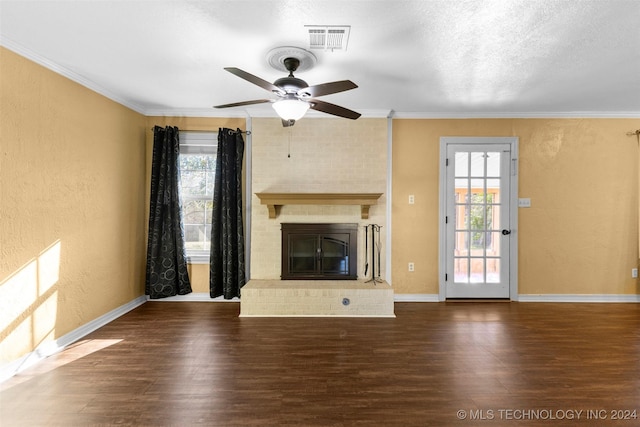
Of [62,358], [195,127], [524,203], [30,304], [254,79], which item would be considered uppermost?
[195,127]

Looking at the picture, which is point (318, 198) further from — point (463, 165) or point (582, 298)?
point (582, 298)

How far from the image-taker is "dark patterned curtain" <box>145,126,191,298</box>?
3842 mm

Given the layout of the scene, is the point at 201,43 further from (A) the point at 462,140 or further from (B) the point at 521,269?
(B) the point at 521,269

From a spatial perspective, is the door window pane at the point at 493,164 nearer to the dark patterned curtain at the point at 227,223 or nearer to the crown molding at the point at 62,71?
the dark patterned curtain at the point at 227,223

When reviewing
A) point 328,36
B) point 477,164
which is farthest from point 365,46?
point 477,164

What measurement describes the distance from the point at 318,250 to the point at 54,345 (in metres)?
2.68

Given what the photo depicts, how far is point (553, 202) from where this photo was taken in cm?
401

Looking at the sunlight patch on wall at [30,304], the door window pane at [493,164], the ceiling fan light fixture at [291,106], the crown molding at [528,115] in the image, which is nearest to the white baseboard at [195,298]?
the sunlight patch on wall at [30,304]

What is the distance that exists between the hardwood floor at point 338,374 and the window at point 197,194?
41.4 inches

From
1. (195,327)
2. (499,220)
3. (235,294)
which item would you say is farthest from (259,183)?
(499,220)

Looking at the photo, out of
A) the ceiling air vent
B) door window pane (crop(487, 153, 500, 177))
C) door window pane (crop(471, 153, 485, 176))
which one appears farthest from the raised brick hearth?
the ceiling air vent

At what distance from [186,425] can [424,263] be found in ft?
10.5

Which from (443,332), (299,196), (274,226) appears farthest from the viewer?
Answer: (274,226)

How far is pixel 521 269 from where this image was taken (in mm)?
4039
